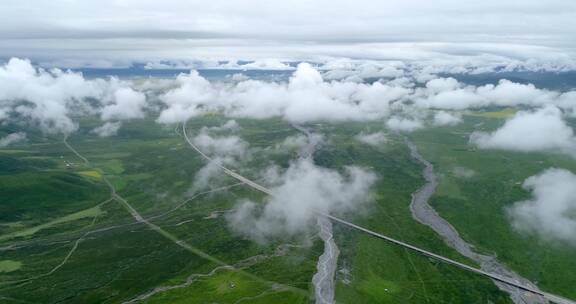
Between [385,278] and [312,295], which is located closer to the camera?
[312,295]

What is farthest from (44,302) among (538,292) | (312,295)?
(538,292)

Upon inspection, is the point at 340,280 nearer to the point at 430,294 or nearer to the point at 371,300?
the point at 371,300

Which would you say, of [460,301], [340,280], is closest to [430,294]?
[460,301]

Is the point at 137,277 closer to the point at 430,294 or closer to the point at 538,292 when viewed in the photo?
the point at 430,294

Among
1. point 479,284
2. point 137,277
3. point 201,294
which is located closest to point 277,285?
point 201,294

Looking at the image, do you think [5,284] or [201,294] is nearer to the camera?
[201,294]

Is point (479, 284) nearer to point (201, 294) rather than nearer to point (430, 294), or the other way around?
point (430, 294)

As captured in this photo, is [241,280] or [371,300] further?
[241,280]
